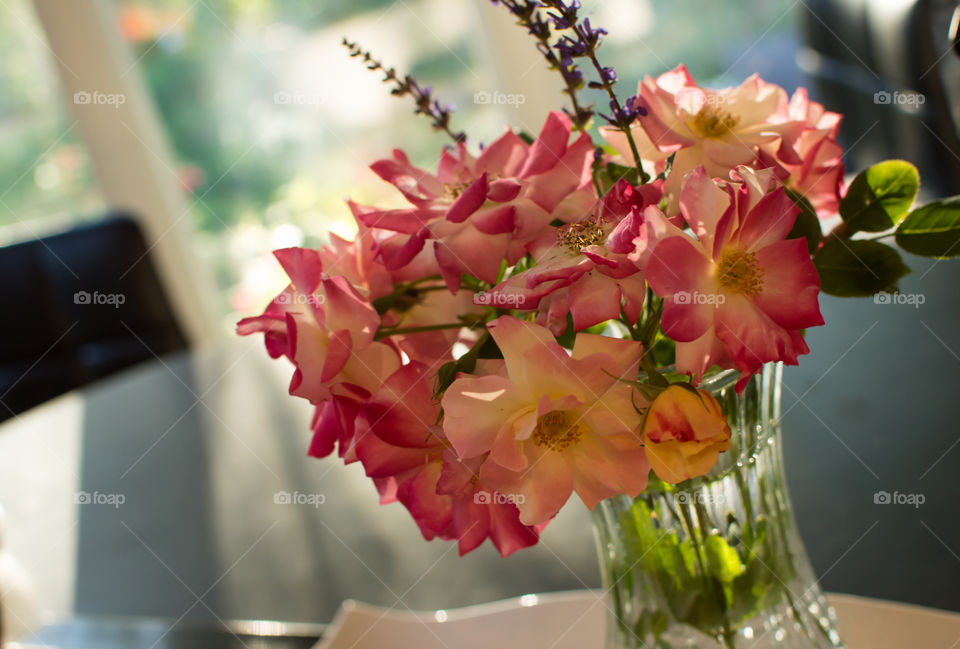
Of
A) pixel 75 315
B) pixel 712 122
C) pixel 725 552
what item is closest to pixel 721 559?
pixel 725 552

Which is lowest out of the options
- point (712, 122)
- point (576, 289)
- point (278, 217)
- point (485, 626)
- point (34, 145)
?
point (485, 626)

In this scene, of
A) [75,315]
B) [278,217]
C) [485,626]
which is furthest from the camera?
[278,217]

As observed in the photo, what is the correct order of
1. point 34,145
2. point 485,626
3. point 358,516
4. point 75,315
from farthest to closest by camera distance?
point 34,145
point 75,315
point 358,516
point 485,626

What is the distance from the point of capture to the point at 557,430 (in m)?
0.47

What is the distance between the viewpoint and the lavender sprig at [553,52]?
0.51m

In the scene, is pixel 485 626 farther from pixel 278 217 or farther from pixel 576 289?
pixel 278 217

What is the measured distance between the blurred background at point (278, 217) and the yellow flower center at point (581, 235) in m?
0.33

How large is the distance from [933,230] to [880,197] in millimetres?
41

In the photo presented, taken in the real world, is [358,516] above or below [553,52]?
below

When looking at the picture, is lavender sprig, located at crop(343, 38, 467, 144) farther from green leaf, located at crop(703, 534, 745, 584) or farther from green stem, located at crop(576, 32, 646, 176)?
green leaf, located at crop(703, 534, 745, 584)

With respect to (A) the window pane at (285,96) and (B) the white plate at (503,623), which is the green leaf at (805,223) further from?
(A) the window pane at (285,96)

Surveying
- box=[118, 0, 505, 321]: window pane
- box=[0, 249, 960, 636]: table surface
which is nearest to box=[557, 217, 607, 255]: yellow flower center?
box=[0, 249, 960, 636]: table surface

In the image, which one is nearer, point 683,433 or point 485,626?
point 683,433

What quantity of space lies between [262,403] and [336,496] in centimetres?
42
